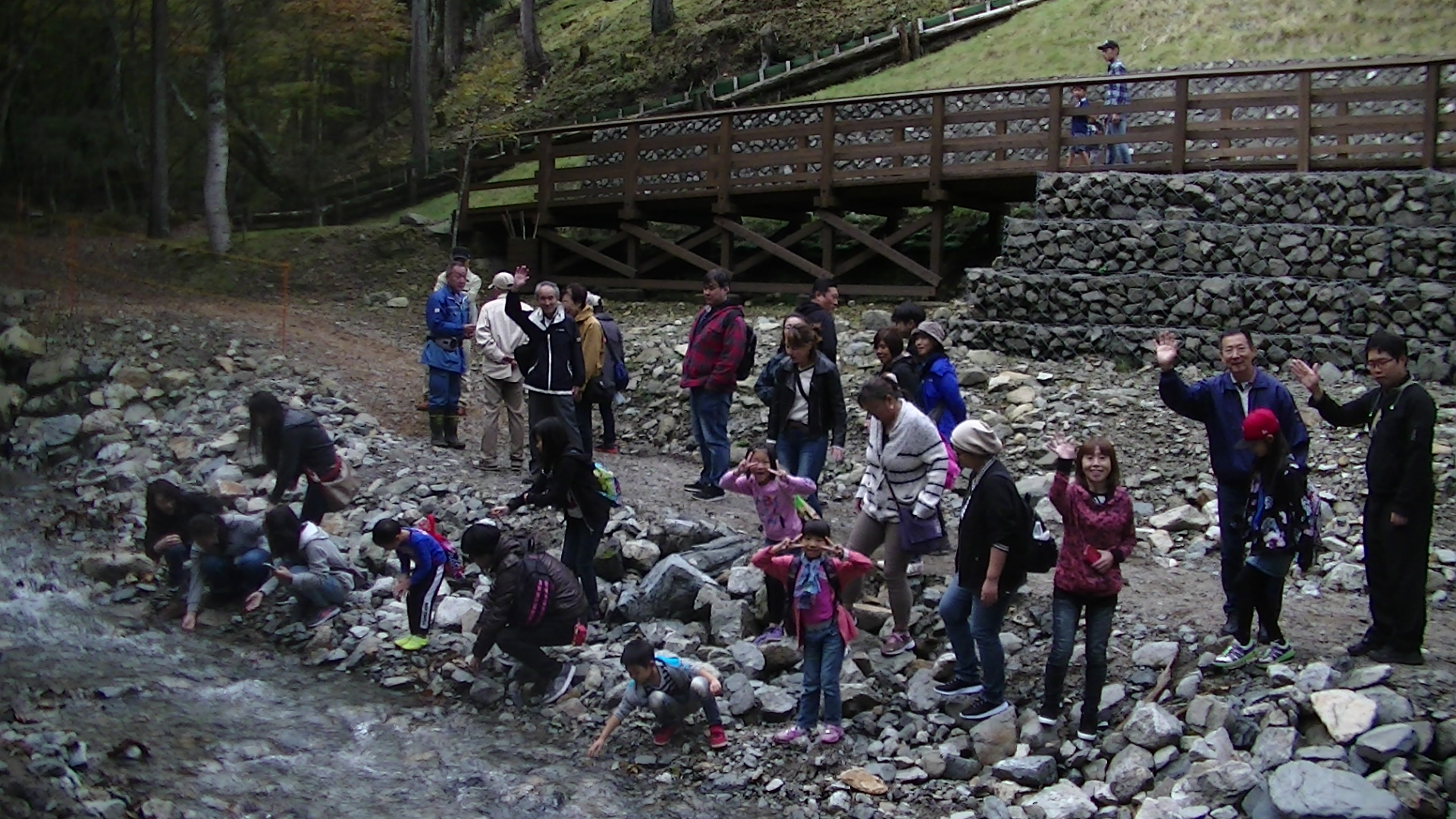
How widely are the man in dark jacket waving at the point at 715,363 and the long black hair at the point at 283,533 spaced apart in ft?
10.5

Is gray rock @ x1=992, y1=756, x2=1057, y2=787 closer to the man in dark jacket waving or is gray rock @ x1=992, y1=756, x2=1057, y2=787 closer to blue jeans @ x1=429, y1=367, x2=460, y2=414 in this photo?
the man in dark jacket waving

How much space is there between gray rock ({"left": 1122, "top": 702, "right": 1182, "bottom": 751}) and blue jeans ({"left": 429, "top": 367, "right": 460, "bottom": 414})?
7.24 metres

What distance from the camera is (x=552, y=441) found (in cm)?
756

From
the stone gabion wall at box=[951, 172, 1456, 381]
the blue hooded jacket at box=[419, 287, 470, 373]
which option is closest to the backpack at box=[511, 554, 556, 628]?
the blue hooded jacket at box=[419, 287, 470, 373]

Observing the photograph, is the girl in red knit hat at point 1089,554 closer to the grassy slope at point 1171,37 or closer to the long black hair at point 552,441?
the long black hair at point 552,441

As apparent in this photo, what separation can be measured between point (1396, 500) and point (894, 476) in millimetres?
2590

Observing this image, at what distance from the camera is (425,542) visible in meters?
7.82

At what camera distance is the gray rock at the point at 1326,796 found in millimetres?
5242

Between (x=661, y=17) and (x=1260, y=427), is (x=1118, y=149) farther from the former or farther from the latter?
(x=661, y=17)

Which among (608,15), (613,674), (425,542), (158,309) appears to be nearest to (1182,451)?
(613,674)

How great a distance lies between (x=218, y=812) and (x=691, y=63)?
25.1 m

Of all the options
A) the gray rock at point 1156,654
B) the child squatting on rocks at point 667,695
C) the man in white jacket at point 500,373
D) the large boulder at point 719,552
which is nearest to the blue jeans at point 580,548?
the large boulder at point 719,552

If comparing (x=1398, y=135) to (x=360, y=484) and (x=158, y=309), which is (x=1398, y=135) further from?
(x=158, y=309)

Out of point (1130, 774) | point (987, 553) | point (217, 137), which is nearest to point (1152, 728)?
point (1130, 774)
